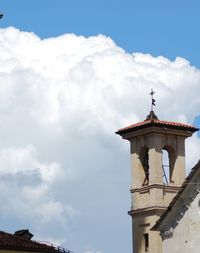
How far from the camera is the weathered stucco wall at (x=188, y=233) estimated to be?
46.3m

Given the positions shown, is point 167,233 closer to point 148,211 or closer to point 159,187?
point 148,211

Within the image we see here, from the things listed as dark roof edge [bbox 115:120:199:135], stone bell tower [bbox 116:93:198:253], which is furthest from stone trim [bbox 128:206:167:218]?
dark roof edge [bbox 115:120:199:135]

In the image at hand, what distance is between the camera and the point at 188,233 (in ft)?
154

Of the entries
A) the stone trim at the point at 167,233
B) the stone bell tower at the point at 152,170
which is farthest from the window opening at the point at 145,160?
the stone trim at the point at 167,233

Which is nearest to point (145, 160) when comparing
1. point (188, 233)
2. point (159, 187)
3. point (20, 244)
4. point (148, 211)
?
point (159, 187)

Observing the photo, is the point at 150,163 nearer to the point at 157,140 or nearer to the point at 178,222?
the point at 157,140

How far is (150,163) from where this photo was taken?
53.4 metres

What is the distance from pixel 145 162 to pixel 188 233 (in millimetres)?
8264

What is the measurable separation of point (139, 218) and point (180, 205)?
6.04m

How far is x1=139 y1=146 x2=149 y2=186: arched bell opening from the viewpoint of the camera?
54000mm

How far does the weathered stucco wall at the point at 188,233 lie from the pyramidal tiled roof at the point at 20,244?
568 cm

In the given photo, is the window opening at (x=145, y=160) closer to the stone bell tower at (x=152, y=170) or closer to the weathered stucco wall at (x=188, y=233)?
the stone bell tower at (x=152, y=170)

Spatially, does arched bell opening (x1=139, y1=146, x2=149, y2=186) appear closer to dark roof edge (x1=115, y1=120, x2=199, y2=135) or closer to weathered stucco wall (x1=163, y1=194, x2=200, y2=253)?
dark roof edge (x1=115, y1=120, x2=199, y2=135)

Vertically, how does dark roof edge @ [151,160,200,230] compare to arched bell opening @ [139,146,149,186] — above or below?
below
